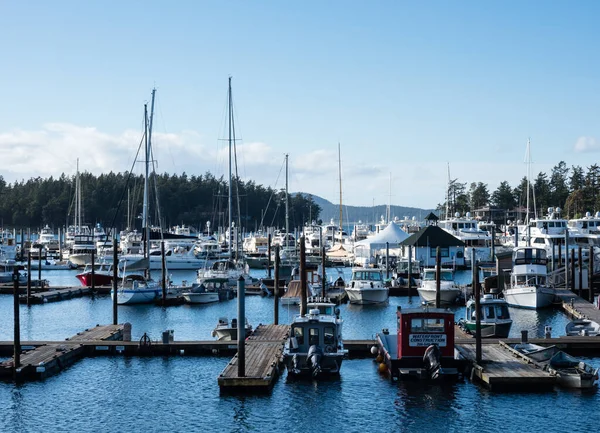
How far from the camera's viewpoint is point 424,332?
35281mm

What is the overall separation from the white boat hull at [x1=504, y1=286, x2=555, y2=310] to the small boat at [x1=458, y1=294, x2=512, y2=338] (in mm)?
14703

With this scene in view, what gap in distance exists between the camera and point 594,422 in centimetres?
2986

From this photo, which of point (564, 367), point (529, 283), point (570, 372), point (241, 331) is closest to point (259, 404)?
point (241, 331)

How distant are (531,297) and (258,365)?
3037cm

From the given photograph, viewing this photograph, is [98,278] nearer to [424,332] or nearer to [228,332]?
[228,332]

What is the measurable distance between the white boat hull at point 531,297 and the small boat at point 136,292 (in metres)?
28.3

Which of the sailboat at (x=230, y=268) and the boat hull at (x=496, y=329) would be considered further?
the sailboat at (x=230, y=268)

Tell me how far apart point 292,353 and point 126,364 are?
9325 millimetres

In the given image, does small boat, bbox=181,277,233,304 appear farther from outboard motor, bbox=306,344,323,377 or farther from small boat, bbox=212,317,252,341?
outboard motor, bbox=306,344,323,377

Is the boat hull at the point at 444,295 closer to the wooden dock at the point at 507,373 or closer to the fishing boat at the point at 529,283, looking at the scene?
the fishing boat at the point at 529,283

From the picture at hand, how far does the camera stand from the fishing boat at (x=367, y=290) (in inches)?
2594

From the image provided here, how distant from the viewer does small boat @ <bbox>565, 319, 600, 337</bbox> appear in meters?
45.1

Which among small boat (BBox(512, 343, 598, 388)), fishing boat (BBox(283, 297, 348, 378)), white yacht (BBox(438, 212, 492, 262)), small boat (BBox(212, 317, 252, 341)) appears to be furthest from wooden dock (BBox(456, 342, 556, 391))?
white yacht (BBox(438, 212, 492, 262))

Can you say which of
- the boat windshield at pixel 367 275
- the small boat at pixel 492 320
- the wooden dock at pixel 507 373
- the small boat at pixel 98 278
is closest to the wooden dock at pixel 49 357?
the wooden dock at pixel 507 373
